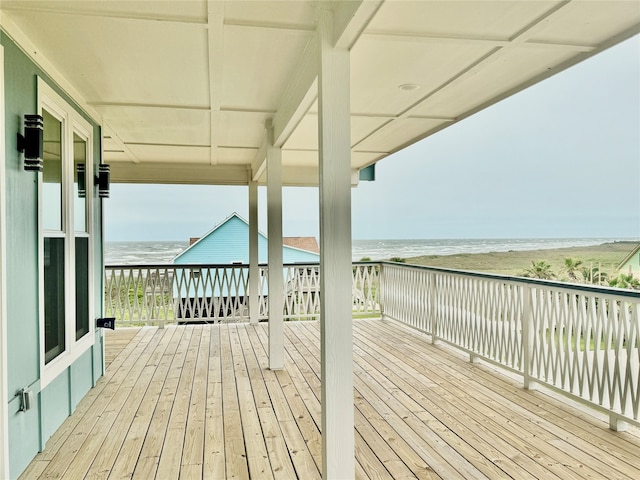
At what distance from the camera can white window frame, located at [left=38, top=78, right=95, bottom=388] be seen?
2578mm

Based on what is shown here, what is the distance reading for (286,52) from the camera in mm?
2557

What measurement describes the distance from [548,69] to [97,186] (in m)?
3.92

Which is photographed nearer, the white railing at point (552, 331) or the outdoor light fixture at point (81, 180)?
the white railing at point (552, 331)

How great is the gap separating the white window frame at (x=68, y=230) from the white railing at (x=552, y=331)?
3736 mm

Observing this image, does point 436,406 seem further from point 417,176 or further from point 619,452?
point 417,176

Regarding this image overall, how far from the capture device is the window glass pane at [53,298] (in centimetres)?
271

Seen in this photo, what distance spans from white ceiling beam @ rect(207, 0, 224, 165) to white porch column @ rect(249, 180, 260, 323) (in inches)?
106

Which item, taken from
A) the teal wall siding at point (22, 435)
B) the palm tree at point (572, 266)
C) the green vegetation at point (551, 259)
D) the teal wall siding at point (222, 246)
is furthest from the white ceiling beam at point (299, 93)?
the palm tree at point (572, 266)

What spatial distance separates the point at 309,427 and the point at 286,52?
8.25 feet

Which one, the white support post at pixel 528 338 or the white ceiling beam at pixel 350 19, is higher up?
the white ceiling beam at pixel 350 19

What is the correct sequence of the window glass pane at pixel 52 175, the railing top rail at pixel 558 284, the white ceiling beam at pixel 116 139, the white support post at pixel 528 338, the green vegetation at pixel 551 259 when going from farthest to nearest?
the green vegetation at pixel 551 259, the white ceiling beam at pixel 116 139, the white support post at pixel 528 338, the railing top rail at pixel 558 284, the window glass pane at pixel 52 175

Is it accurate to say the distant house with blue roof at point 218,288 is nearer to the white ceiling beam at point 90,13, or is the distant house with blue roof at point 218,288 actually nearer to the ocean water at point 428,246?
the white ceiling beam at point 90,13

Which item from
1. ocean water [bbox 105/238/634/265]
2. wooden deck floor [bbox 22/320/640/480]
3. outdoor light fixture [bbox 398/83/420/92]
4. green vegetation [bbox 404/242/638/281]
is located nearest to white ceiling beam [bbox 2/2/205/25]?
outdoor light fixture [bbox 398/83/420/92]

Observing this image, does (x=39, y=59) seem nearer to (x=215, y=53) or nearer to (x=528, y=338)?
(x=215, y=53)
